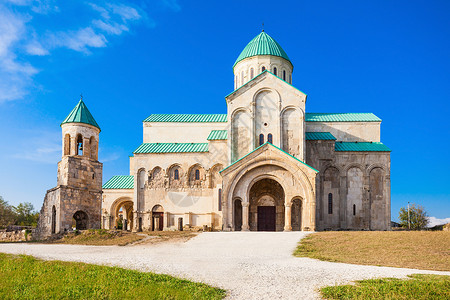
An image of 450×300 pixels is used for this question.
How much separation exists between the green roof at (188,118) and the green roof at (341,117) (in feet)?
29.4

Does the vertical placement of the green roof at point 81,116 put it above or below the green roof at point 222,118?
below

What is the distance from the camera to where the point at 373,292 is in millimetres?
10352

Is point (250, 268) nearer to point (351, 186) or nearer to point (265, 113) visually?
point (265, 113)

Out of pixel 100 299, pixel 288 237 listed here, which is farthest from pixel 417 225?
pixel 100 299

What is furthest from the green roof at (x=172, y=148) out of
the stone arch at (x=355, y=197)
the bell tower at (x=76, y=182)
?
the stone arch at (x=355, y=197)

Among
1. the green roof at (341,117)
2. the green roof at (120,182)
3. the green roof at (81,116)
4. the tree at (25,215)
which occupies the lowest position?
the tree at (25,215)

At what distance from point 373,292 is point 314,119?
100 feet

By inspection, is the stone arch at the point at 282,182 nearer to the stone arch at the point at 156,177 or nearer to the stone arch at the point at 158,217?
the stone arch at the point at 158,217

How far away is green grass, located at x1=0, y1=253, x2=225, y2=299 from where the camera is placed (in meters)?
10.3

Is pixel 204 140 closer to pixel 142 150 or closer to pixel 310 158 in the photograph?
pixel 142 150

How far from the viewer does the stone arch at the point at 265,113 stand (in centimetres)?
3416

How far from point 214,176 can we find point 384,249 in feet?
66.7

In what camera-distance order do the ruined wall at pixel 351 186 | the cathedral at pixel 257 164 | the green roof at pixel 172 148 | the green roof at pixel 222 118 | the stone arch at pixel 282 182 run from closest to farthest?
the stone arch at pixel 282 182, the cathedral at pixel 257 164, the ruined wall at pixel 351 186, the green roof at pixel 172 148, the green roof at pixel 222 118

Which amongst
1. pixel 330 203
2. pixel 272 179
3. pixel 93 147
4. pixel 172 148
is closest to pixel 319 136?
pixel 330 203
